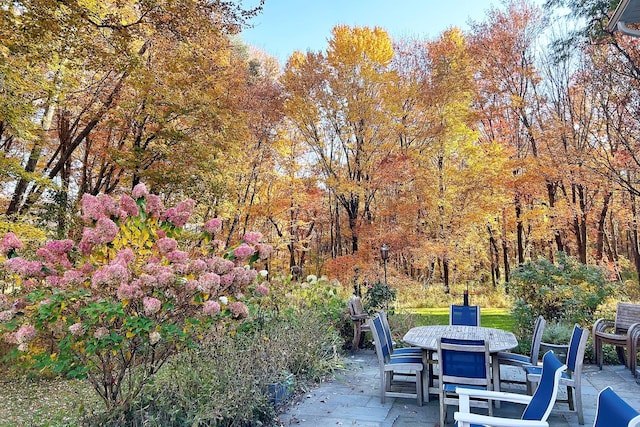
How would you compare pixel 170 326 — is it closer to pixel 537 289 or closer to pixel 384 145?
pixel 537 289

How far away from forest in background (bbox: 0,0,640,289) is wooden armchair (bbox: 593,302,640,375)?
9.79ft

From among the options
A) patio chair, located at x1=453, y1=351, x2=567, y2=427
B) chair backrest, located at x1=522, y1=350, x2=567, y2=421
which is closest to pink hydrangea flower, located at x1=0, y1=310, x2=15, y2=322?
patio chair, located at x1=453, y1=351, x2=567, y2=427

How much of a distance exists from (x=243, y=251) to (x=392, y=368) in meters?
1.95

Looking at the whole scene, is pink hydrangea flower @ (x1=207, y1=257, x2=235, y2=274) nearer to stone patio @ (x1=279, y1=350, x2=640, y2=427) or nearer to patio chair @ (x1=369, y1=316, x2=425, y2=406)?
stone patio @ (x1=279, y1=350, x2=640, y2=427)

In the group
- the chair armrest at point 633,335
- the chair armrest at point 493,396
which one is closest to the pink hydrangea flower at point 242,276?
the chair armrest at point 493,396

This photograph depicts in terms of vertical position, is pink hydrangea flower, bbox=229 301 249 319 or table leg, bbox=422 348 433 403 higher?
pink hydrangea flower, bbox=229 301 249 319

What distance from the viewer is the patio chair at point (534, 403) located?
2098 millimetres

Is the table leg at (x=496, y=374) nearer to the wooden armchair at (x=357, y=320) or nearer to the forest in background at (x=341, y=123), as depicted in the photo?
the wooden armchair at (x=357, y=320)

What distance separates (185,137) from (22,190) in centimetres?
314

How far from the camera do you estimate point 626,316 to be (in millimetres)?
5336

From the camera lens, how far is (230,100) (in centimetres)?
895

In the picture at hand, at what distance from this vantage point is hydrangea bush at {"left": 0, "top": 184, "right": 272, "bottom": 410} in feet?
8.41

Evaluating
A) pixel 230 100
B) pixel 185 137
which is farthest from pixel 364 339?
pixel 230 100

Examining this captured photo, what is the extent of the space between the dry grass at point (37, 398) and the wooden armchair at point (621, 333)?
5.86 m
